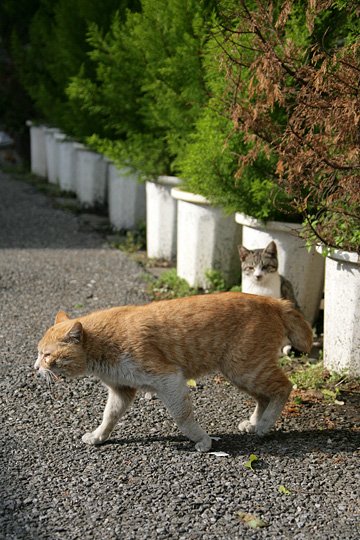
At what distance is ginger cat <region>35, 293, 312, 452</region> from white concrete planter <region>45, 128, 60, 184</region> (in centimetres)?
1082

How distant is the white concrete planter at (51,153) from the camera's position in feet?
48.3

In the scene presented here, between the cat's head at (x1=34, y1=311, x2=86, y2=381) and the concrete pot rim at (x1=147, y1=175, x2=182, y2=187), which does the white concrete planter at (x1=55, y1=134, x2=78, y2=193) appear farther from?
the cat's head at (x1=34, y1=311, x2=86, y2=381)

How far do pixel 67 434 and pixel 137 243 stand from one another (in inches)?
218

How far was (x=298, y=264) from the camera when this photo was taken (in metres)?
6.00

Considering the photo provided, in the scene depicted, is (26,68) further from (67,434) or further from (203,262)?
(67,434)

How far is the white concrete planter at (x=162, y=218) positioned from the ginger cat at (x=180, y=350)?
401 centimetres

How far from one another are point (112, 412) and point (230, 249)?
3.28 metres

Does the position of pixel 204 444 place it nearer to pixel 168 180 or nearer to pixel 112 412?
pixel 112 412

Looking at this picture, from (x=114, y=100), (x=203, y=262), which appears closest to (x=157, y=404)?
(x=203, y=262)

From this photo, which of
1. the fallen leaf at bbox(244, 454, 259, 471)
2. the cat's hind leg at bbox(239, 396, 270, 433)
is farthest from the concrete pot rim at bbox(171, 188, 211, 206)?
the fallen leaf at bbox(244, 454, 259, 471)

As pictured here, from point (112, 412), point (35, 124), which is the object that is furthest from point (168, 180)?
point (35, 124)

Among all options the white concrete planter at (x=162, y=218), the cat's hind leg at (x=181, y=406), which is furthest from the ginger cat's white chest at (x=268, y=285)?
the white concrete planter at (x=162, y=218)

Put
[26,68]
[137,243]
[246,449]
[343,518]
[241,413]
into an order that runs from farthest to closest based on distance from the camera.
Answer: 1. [26,68]
2. [137,243]
3. [241,413]
4. [246,449]
5. [343,518]

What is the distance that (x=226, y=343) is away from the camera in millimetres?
4203
